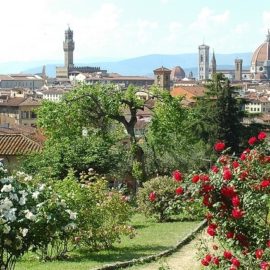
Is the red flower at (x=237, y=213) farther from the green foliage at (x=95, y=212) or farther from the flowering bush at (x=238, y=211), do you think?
the green foliage at (x=95, y=212)

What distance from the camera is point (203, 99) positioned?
3903cm

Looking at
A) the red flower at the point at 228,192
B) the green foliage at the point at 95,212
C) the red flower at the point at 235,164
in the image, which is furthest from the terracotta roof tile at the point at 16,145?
the red flower at the point at 228,192

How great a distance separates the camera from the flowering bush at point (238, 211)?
8.34 meters

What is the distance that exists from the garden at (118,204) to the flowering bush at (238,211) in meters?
0.01

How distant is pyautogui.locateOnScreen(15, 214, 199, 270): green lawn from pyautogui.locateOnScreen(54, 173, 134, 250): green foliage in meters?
0.31

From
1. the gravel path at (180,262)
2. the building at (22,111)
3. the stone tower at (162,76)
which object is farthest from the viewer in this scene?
the stone tower at (162,76)

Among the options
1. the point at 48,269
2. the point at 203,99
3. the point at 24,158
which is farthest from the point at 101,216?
the point at 203,99

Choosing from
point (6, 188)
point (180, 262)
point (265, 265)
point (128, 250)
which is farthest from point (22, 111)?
point (265, 265)

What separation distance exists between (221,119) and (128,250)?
2250cm

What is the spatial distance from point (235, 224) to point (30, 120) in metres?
81.5

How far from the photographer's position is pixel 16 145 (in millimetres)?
31578

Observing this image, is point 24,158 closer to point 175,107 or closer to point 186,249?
point 175,107

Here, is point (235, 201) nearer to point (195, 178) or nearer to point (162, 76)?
point (195, 178)

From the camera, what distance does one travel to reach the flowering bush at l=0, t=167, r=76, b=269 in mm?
7953
